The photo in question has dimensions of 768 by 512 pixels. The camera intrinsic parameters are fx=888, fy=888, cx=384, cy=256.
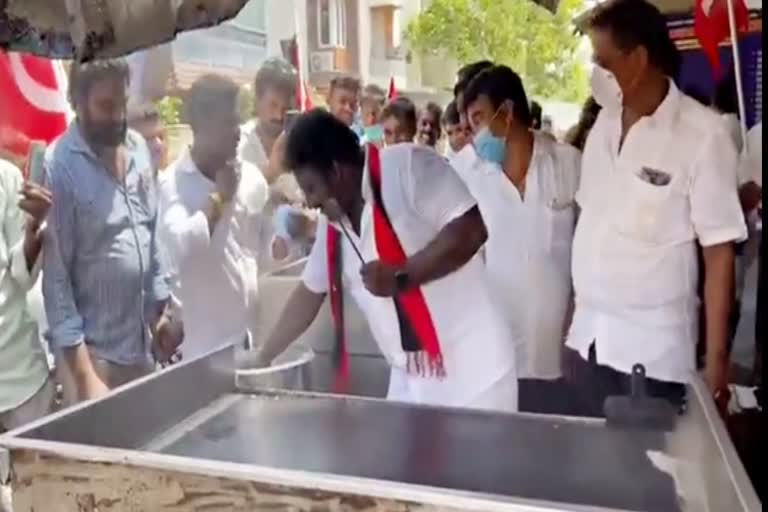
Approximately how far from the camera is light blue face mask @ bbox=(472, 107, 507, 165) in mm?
2166

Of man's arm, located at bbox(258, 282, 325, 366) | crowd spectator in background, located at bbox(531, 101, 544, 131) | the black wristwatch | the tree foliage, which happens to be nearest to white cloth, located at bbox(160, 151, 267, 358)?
man's arm, located at bbox(258, 282, 325, 366)

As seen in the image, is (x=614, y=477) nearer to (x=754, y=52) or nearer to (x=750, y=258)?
(x=750, y=258)

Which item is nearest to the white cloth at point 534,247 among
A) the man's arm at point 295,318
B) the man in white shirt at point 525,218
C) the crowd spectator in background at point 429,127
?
the man in white shirt at point 525,218

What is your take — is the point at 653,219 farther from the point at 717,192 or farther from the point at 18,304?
the point at 18,304

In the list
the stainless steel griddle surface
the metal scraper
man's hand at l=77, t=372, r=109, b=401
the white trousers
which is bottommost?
man's hand at l=77, t=372, r=109, b=401

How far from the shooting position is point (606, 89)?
1942mm

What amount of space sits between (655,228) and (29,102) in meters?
1.78

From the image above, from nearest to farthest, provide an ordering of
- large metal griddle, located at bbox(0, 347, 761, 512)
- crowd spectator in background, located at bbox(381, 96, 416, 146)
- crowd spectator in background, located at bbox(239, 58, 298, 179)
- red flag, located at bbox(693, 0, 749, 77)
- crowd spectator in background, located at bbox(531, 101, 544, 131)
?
large metal griddle, located at bbox(0, 347, 761, 512), crowd spectator in background, located at bbox(531, 101, 544, 131), red flag, located at bbox(693, 0, 749, 77), crowd spectator in background, located at bbox(239, 58, 298, 179), crowd spectator in background, located at bbox(381, 96, 416, 146)

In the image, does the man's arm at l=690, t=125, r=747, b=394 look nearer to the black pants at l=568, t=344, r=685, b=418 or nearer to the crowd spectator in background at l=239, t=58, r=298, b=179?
the black pants at l=568, t=344, r=685, b=418

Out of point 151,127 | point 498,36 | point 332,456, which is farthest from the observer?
point 498,36

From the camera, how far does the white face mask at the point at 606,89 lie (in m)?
1.82

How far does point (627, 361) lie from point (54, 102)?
1763 mm

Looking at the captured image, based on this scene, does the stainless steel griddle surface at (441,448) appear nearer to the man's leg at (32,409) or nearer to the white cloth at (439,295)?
the white cloth at (439,295)

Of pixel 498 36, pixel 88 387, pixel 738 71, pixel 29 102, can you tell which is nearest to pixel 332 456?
pixel 88 387
